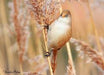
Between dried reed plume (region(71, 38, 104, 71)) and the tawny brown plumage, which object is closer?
the tawny brown plumage

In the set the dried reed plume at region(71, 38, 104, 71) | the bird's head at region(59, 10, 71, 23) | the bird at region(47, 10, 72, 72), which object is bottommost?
the dried reed plume at region(71, 38, 104, 71)

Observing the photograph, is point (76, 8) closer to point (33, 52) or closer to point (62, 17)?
point (33, 52)

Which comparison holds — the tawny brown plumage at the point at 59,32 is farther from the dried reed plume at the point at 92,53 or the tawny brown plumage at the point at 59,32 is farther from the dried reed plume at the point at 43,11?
the dried reed plume at the point at 92,53

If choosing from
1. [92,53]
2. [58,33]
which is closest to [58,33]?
[58,33]

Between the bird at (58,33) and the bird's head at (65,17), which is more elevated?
the bird's head at (65,17)

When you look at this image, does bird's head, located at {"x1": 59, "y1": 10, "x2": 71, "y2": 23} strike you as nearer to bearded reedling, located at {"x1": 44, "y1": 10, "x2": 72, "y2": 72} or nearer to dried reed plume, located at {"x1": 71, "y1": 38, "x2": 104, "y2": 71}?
bearded reedling, located at {"x1": 44, "y1": 10, "x2": 72, "y2": 72}

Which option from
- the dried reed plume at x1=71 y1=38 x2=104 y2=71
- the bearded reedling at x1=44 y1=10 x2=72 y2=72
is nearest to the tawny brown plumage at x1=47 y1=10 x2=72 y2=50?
the bearded reedling at x1=44 y1=10 x2=72 y2=72

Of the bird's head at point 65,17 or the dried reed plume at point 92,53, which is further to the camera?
the dried reed plume at point 92,53

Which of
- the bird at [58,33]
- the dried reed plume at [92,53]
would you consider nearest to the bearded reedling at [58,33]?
the bird at [58,33]

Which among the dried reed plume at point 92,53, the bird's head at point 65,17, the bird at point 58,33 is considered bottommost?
the dried reed plume at point 92,53
